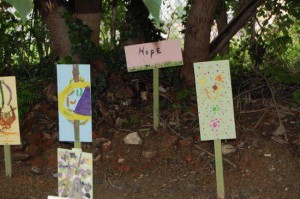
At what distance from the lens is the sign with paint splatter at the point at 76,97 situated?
2.06 m

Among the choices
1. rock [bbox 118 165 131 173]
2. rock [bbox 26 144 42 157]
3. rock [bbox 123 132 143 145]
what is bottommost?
rock [bbox 118 165 131 173]

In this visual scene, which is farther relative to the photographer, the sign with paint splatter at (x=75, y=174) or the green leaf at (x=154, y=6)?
the sign with paint splatter at (x=75, y=174)

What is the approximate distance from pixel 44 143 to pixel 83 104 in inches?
28.9

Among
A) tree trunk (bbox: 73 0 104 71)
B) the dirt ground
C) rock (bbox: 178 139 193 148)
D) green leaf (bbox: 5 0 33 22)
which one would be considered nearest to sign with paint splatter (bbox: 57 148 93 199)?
the dirt ground

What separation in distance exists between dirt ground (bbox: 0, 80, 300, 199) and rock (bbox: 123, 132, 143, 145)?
0.03 m

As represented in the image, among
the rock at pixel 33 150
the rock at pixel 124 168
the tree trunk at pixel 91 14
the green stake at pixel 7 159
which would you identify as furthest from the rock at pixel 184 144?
the green stake at pixel 7 159

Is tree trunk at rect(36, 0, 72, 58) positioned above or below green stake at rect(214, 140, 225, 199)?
above

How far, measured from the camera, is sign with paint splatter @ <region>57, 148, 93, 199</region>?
1.90m

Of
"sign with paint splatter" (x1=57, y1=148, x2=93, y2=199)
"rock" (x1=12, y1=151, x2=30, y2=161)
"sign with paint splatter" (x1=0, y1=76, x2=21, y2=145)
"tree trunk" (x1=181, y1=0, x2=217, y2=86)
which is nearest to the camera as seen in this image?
"sign with paint splatter" (x1=57, y1=148, x2=93, y2=199)

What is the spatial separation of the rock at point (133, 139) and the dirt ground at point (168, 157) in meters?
0.03

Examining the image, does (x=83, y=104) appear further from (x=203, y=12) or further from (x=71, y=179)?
(x=203, y=12)

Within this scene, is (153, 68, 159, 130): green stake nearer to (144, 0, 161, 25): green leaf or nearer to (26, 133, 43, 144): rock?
(26, 133, 43, 144): rock

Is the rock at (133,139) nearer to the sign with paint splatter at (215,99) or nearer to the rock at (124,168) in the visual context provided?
the rock at (124,168)

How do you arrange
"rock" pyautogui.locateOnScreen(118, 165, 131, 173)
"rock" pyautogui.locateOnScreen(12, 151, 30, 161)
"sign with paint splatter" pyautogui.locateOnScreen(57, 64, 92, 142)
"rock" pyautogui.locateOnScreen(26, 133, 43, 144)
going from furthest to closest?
"rock" pyautogui.locateOnScreen(26, 133, 43, 144), "rock" pyautogui.locateOnScreen(12, 151, 30, 161), "rock" pyautogui.locateOnScreen(118, 165, 131, 173), "sign with paint splatter" pyautogui.locateOnScreen(57, 64, 92, 142)
